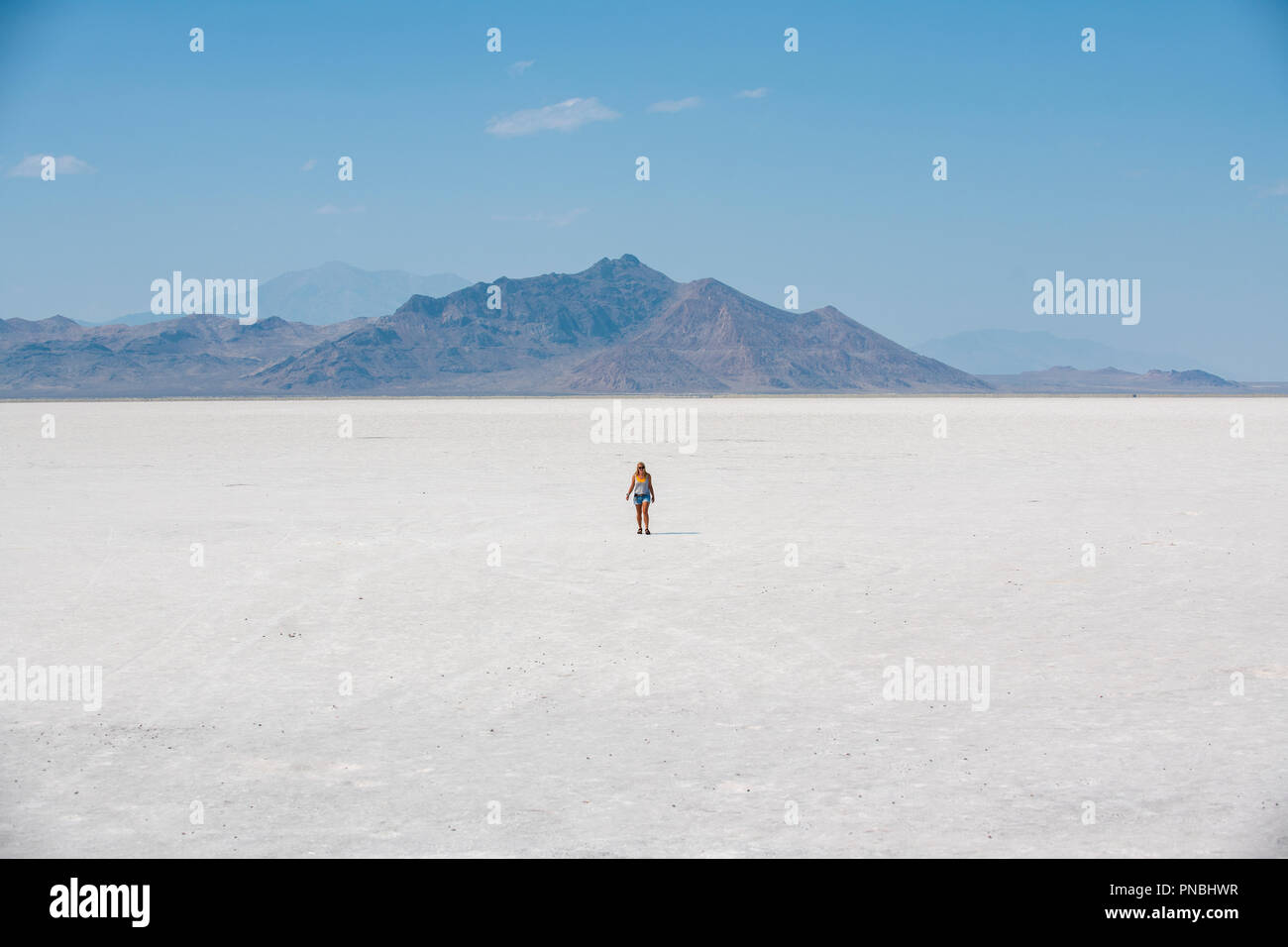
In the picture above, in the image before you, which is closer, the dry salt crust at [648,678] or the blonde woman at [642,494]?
the dry salt crust at [648,678]

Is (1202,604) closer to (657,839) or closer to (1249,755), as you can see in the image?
(1249,755)

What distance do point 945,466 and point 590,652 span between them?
23149 mm

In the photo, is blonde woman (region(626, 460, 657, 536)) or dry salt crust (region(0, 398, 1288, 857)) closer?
dry salt crust (region(0, 398, 1288, 857))

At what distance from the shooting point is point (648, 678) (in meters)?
9.60

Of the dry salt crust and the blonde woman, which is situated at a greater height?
the blonde woman

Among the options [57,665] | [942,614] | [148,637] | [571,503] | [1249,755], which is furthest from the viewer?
[571,503]

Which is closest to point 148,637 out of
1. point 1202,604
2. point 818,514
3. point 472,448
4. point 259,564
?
point 259,564

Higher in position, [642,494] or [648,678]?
[642,494]

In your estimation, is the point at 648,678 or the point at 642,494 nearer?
the point at 648,678

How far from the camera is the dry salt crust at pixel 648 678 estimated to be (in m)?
6.38

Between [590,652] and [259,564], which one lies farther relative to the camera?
[259,564]

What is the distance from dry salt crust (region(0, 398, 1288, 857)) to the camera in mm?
6379

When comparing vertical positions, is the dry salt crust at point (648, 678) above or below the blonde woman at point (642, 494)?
below

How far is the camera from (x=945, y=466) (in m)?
31.8
